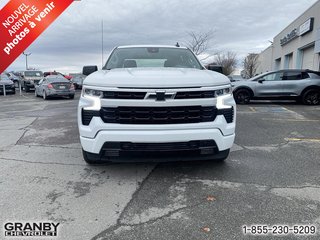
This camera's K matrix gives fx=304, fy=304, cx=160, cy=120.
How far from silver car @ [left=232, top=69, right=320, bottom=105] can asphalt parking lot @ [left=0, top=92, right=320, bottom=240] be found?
323 inches

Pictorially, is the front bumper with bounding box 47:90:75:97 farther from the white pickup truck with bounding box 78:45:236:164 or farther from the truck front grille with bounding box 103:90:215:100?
the truck front grille with bounding box 103:90:215:100

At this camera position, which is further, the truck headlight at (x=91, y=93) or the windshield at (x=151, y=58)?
the windshield at (x=151, y=58)

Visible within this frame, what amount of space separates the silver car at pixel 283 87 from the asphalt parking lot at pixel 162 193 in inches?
323

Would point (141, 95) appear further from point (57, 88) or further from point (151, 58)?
point (57, 88)

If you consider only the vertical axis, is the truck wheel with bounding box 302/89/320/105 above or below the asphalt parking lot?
above

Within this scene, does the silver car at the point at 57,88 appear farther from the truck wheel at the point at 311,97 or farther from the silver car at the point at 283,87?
the truck wheel at the point at 311,97

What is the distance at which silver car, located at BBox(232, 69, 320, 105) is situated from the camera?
13539mm

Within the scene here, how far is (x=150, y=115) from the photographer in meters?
3.85

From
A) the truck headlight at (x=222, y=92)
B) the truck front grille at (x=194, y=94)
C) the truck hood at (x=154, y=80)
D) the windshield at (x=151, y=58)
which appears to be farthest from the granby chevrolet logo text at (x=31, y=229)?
the windshield at (x=151, y=58)

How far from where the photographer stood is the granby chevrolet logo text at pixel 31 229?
114 inches

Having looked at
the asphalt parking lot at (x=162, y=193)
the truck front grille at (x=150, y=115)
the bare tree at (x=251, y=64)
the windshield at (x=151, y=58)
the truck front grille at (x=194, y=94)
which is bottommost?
the asphalt parking lot at (x=162, y=193)

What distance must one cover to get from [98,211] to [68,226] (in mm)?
389

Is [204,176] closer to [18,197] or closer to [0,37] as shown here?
[18,197]

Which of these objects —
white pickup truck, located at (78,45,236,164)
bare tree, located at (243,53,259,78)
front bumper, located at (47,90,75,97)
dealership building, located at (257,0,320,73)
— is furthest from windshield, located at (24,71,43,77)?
bare tree, located at (243,53,259,78)
